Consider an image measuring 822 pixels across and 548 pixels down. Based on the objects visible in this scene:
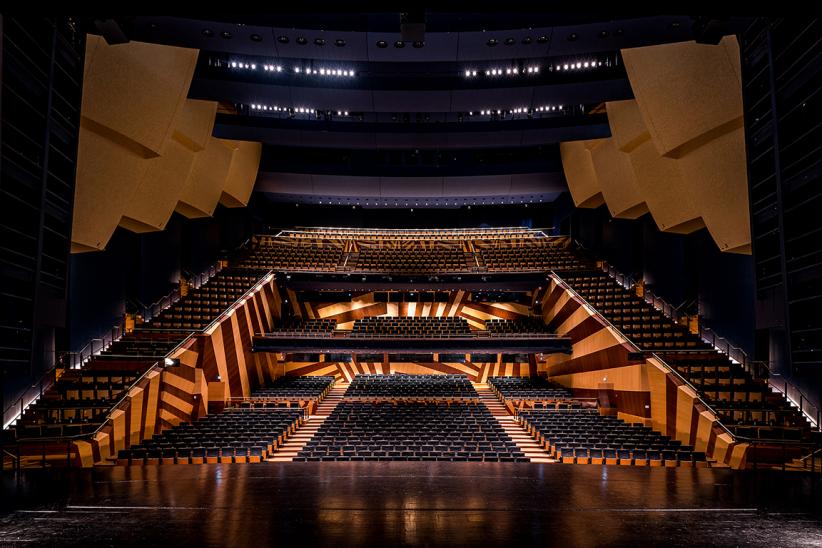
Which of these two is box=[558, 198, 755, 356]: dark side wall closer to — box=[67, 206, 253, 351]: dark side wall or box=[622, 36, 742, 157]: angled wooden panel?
box=[622, 36, 742, 157]: angled wooden panel

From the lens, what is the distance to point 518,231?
26.5 m

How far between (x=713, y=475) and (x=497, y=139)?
44.7 ft

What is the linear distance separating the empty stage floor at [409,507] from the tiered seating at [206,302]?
8965 millimetres

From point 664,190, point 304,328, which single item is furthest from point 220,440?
point 664,190

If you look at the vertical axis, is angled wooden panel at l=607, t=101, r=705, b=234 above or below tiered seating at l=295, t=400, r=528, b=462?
above

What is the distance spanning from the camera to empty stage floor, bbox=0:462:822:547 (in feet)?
14.8

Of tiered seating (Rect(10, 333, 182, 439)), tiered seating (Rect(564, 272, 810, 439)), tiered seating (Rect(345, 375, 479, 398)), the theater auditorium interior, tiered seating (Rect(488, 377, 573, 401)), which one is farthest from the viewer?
tiered seating (Rect(345, 375, 479, 398))

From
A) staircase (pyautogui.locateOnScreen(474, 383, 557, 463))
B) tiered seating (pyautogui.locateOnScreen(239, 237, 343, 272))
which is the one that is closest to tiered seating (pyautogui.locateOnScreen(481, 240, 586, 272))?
staircase (pyautogui.locateOnScreen(474, 383, 557, 463))

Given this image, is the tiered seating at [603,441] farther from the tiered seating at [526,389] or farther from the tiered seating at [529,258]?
the tiered seating at [529,258]

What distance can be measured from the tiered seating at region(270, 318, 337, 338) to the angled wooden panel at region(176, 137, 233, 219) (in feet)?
16.9

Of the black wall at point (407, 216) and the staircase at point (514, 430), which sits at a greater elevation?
the black wall at point (407, 216)

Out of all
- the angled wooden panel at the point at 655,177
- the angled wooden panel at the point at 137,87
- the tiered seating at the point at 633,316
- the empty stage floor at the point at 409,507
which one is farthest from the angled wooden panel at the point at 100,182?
the tiered seating at the point at 633,316

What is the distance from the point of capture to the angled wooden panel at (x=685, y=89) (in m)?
10.2

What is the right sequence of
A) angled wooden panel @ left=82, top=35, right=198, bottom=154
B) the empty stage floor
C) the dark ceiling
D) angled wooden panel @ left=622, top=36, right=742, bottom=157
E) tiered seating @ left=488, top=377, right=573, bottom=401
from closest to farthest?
1. the empty stage floor
2. angled wooden panel @ left=622, top=36, right=742, bottom=157
3. angled wooden panel @ left=82, top=35, right=198, bottom=154
4. the dark ceiling
5. tiered seating @ left=488, top=377, right=573, bottom=401
